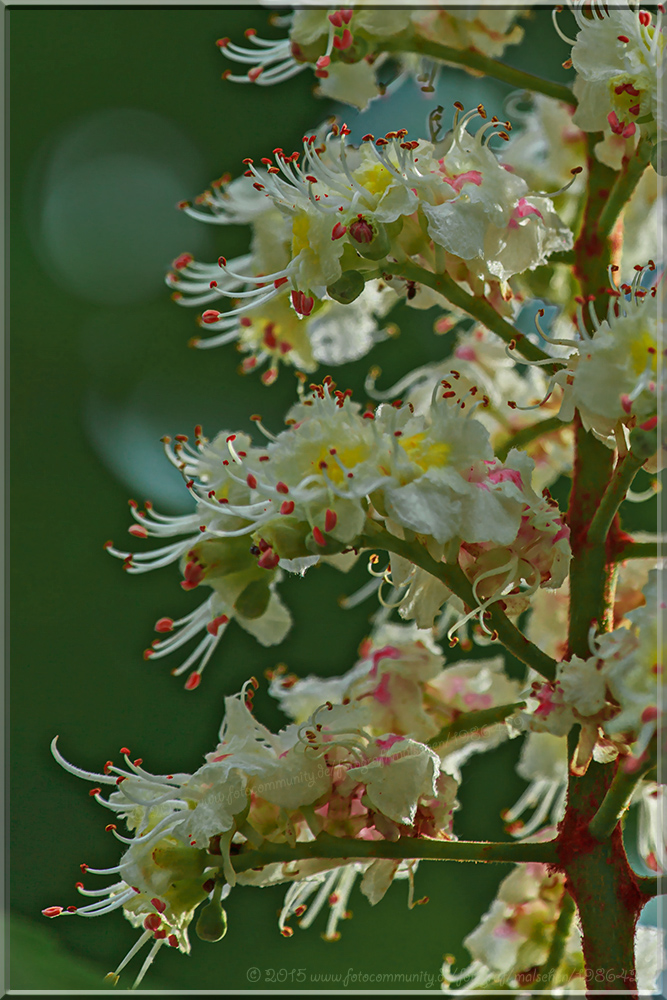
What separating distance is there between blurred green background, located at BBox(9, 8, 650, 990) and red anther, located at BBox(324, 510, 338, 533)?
3.02 feet

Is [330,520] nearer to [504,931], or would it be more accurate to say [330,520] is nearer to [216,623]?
[216,623]

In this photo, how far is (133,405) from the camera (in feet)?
6.96

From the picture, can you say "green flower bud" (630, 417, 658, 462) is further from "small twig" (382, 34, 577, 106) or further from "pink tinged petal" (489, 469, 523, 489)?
"small twig" (382, 34, 577, 106)

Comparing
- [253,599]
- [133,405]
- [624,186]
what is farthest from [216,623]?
[133,405]

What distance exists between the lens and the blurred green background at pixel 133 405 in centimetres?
174

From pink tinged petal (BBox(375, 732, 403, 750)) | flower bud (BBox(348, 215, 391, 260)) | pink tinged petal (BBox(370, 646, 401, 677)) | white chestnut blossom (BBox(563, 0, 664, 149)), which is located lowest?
pink tinged petal (BBox(375, 732, 403, 750))

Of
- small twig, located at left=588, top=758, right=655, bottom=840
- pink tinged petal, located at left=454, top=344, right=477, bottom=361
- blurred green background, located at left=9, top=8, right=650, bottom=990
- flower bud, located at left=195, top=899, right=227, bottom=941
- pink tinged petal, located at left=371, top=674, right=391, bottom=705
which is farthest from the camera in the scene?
blurred green background, located at left=9, top=8, right=650, bottom=990

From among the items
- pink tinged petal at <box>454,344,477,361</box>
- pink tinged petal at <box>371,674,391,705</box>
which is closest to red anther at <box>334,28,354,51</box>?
pink tinged petal at <box>454,344,477,361</box>

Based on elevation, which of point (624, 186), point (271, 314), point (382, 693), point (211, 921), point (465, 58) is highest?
point (465, 58)

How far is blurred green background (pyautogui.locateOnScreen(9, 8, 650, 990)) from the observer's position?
1739 mm

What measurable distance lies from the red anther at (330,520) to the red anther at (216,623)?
0.18 m

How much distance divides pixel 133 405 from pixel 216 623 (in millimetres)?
Answer: 1226

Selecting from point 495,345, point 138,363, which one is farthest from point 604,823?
point 138,363

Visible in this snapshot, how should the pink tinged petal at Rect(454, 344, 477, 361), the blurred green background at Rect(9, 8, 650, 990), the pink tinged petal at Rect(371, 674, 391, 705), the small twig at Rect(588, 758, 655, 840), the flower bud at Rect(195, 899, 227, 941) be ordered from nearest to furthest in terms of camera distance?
the small twig at Rect(588, 758, 655, 840)
the flower bud at Rect(195, 899, 227, 941)
the pink tinged petal at Rect(371, 674, 391, 705)
the pink tinged petal at Rect(454, 344, 477, 361)
the blurred green background at Rect(9, 8, 650, 990)
